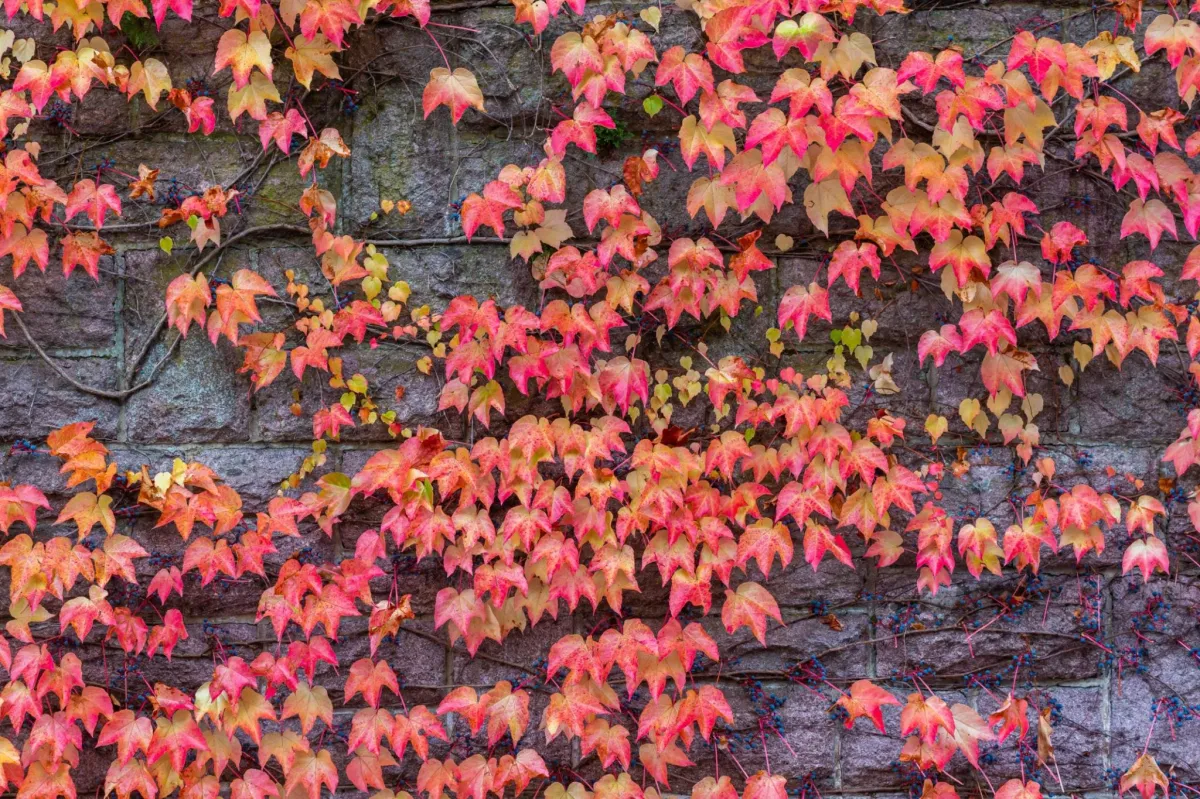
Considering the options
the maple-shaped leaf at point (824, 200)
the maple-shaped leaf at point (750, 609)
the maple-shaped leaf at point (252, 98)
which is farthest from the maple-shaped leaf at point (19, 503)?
the maple-shaped leaf at point (824, 200)

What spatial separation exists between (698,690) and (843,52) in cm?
151

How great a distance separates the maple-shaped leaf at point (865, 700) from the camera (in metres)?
2.17

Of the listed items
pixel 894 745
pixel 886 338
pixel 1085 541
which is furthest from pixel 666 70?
pixel 894 745

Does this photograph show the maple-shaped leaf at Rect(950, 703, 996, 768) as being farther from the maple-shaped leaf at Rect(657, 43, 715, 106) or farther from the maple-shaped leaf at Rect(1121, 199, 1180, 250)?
the maple-shaped leaf at Rect(657, 43, 715, 106)

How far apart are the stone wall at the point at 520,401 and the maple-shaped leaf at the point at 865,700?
0.09 metres

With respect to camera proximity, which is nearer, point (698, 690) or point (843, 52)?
point (843, 52)

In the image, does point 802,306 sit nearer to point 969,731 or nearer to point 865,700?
point 865,700

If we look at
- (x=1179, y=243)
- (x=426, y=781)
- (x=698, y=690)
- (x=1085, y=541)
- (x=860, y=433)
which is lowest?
(x=426, y=781)

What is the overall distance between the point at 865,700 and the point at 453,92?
1705 millimetres

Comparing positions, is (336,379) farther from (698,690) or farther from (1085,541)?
(1085,541)

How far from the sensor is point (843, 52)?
204 centimetres

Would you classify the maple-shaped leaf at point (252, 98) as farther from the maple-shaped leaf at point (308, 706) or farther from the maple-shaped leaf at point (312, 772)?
the maple-shaped leaf at point (312, 772)

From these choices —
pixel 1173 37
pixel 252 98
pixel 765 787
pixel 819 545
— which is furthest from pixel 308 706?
pixel 1173 37

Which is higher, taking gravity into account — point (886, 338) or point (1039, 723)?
point (886, 338)
